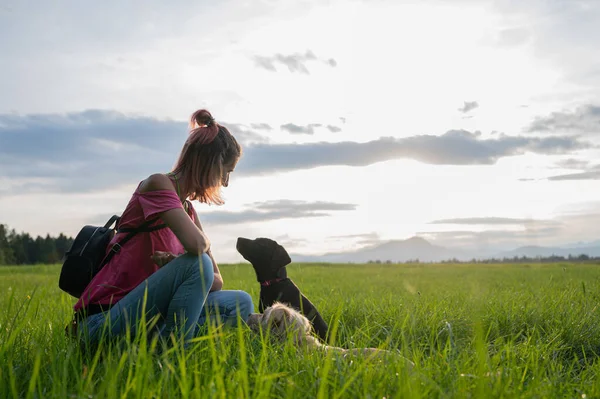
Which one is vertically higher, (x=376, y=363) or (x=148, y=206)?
(x=148, y=206)

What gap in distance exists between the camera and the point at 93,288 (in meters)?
3.73

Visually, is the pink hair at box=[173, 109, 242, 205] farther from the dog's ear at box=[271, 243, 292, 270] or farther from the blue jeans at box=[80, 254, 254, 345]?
the dog's ear at box=[271, 243, 292, 270]

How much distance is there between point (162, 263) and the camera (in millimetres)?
3811

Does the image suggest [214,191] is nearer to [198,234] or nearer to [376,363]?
[198,234]

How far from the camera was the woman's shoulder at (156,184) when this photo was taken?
12.3 feet

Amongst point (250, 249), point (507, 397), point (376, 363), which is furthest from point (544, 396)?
point (250, 249)

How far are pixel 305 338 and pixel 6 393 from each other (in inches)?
70.7

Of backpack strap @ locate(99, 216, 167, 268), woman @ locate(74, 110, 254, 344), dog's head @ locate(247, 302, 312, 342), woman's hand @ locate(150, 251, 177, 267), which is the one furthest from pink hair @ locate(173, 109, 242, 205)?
dog's head @ locate(247, 302, 312, 342)

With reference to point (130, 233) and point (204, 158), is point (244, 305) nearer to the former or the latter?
point (130, 233)

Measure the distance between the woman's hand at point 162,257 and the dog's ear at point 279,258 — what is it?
1.99 m

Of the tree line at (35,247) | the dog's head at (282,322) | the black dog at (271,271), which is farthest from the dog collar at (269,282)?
the tree line at (35,247)

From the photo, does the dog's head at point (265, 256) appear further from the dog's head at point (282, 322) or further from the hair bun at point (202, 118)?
the hair bun at point (202, 118)

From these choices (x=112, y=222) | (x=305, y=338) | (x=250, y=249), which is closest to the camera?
(x=305, y=338)

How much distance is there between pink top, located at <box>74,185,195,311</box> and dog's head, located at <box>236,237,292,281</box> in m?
1.91
